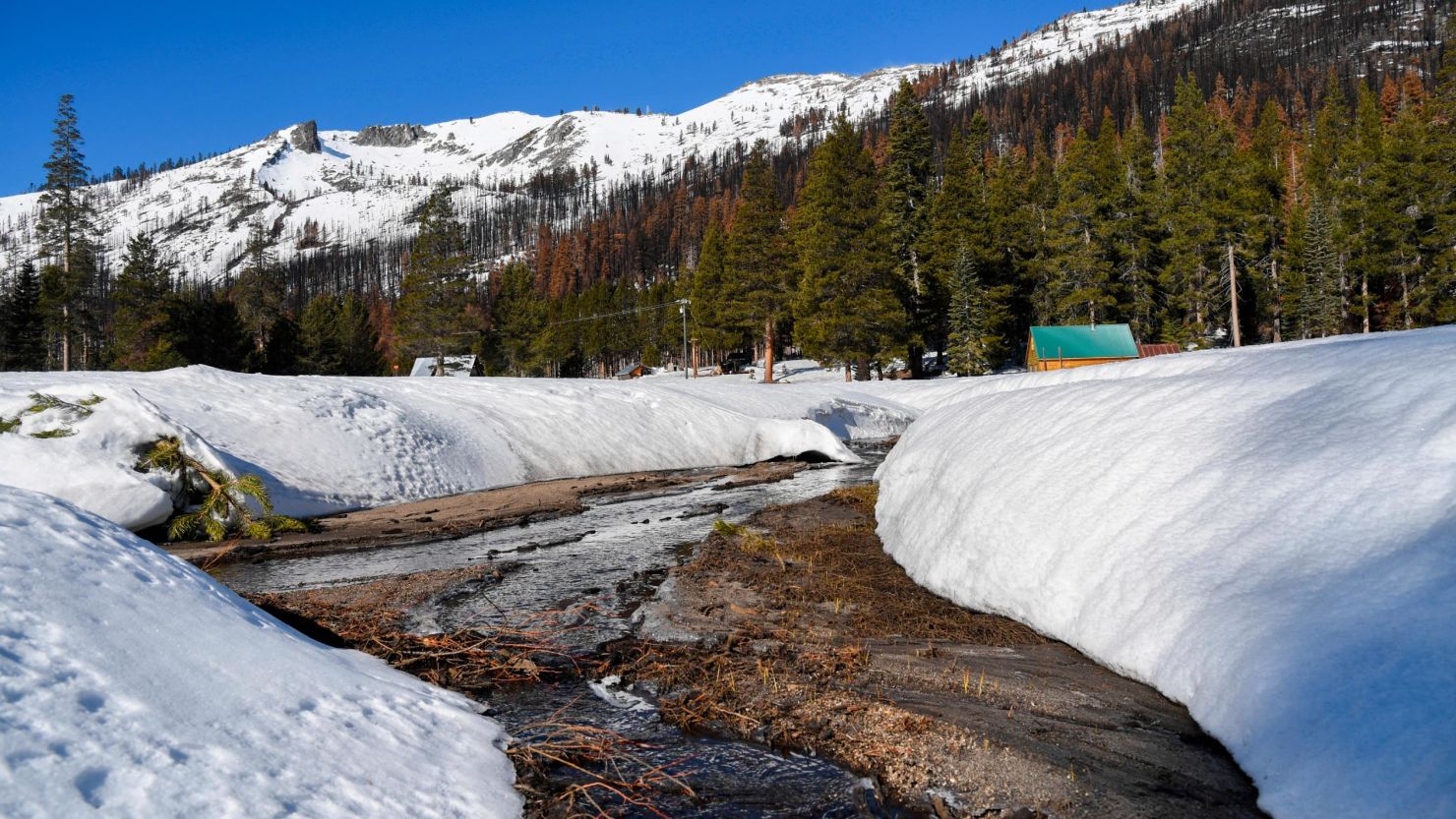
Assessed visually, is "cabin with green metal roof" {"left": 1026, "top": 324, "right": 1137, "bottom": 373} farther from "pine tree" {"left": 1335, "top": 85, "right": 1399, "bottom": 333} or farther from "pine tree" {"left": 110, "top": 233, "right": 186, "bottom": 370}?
"pine tree" {"left": 110, "top": 233, "right": 186, "bottom": 370}

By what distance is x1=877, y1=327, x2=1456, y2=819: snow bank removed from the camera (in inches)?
119

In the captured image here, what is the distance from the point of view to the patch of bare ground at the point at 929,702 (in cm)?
343

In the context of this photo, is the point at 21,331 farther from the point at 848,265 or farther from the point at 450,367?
the point at 848,265

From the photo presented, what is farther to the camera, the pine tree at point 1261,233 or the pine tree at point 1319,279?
the pine tree at point 1319,279

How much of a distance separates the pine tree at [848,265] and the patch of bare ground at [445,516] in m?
24.3

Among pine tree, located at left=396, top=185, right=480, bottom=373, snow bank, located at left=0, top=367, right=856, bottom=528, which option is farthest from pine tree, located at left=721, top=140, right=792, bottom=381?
snow bank, located at left=0, top=367, right=856, bottom=528

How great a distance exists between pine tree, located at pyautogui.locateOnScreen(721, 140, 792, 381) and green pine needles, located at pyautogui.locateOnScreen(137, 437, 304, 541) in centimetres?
3870

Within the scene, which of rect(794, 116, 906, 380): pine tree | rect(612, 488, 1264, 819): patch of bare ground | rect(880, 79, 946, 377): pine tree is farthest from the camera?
rect(880, 79, 946, 377): pine tree

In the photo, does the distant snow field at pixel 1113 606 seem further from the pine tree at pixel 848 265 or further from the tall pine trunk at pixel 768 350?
the tall pine trunk at pixel 768 350

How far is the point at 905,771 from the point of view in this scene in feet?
12.0

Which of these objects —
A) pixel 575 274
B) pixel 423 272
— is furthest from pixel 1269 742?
pixel 575 274

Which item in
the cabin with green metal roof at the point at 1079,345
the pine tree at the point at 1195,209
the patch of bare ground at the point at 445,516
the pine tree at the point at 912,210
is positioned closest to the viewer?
the patch of bare ground at the point at 445,516

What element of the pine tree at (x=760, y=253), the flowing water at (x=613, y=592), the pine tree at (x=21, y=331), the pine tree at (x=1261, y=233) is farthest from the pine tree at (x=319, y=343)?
the pine tree at (x=1261, y=233)

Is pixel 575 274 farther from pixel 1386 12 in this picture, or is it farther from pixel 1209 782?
pixel 1386 12
